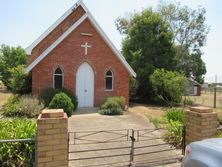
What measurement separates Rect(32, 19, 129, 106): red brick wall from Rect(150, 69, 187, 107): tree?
11.4 ft

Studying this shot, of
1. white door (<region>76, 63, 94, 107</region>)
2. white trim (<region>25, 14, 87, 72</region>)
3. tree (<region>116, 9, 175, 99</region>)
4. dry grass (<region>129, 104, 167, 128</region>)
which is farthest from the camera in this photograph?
tree (<region>116, 9, 175, 99</region>)

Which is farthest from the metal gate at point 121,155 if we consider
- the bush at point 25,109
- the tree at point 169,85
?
the tree at point 169,85

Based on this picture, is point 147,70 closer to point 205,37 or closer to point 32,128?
point 32,128

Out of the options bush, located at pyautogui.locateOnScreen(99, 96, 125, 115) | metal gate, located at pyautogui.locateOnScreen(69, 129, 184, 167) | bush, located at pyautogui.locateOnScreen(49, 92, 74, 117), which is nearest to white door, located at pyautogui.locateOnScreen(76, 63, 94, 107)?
bush, located at pyautogui.locateOnScreen(99, 96, 125, 115)

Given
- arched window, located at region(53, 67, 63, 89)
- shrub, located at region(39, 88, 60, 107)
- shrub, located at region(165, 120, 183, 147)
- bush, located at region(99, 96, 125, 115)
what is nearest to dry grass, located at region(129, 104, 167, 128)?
bush, located at region(99, 96, 125, 115)

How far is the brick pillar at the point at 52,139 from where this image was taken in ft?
15.5

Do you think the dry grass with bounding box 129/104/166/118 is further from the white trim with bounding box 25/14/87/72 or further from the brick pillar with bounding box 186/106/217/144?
the brick pillar with bounding box 186/106/217/144

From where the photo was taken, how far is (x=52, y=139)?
479 centimetres

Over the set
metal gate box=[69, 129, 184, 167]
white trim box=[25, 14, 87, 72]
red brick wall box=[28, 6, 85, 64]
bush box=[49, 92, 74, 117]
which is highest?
red brick wall box=[28, 6, 85, 64]

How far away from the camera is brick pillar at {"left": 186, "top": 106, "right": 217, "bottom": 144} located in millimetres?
6281

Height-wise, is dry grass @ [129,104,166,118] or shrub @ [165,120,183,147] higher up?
shrub @ [165,120,183,147]

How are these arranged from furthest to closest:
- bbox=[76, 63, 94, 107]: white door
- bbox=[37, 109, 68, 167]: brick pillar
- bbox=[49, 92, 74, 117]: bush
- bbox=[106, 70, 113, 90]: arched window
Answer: bbox=[106, 70, 113, 90]: arched window
bbox=[76, 63, 94, 107]: white door
bbox=[49, 92, 74, 117]: bush
bbox=[37, 109, 68, 167]: brick pillar

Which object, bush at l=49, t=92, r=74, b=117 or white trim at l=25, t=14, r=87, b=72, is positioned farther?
white trim at l=25, t=14, r=87, b=72

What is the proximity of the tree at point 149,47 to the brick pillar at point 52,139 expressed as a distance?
18384 millimetres
